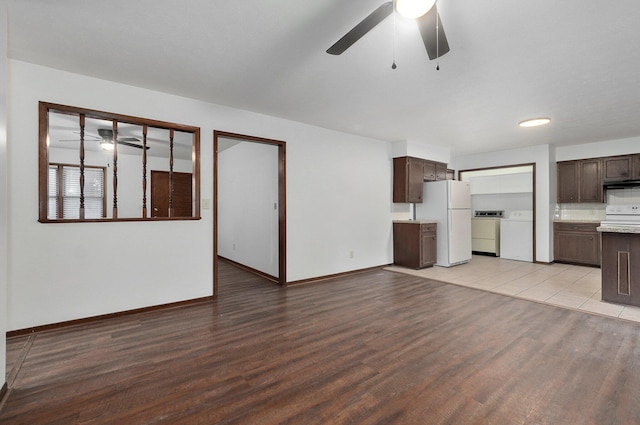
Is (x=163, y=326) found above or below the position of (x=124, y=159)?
below

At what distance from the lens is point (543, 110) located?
3742 mm

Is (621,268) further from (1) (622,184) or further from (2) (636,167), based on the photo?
(2) (636,167)

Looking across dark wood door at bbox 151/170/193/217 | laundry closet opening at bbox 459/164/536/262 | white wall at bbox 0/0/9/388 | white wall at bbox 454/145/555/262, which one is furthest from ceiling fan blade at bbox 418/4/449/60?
dark wood door at bbox 151/170/193/217

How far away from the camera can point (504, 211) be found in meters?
7.29

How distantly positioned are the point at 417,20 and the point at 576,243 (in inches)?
244

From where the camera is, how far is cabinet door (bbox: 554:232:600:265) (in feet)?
17.8

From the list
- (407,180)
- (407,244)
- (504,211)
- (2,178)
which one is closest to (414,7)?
(2,178)

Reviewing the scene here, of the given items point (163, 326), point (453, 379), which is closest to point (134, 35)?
point (163, 326)

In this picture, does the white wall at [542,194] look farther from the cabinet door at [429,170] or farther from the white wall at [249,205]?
the white wall at [249,205]

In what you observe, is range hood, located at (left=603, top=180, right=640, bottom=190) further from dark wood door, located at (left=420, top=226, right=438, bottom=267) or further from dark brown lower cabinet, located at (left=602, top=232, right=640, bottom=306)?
dark wood door, located at (left=420, top=226, right=438, bottom=267)

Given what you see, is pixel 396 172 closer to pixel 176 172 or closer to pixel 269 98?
pixel 269 98

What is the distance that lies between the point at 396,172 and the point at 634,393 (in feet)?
14.2

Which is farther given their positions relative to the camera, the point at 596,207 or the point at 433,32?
the point at 596,207

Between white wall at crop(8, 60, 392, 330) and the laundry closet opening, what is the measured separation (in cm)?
392
